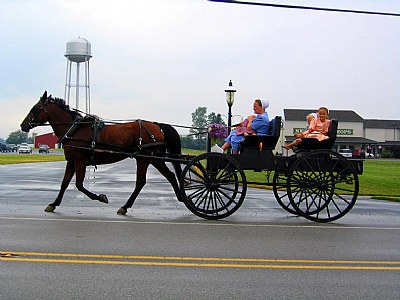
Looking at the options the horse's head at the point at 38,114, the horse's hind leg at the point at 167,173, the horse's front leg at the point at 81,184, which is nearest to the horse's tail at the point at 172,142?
the horse's hind leg at the point at 167,173

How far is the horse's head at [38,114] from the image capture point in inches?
464

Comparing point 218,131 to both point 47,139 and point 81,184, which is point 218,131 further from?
point 47,139

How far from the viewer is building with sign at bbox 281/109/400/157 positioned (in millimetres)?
87875

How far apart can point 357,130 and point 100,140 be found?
8774cm

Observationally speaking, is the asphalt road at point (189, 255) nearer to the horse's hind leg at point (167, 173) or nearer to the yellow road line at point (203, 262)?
the yellow road line at point (203, 262)

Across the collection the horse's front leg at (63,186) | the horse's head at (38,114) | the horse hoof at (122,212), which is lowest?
the horse hoof at (122,212)

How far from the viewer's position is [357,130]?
→ 94438 mm

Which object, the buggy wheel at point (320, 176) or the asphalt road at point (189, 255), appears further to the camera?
the buggy wheel at point (320, 176)

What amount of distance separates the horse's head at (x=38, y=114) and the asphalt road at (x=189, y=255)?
5.81 feet

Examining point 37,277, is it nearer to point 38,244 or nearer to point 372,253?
point 38,244

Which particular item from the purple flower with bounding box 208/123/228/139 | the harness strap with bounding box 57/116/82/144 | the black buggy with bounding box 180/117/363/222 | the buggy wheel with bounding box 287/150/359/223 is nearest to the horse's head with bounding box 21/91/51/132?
the harness strap with bounding box 57/116/82/144

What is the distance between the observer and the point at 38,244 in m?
7.66

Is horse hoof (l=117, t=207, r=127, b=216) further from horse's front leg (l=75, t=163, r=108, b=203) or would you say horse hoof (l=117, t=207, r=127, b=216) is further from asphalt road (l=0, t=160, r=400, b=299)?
horse's front leg (l=75, t=163, r=108, b=203)

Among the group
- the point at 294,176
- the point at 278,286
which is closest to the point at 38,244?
the point at 278,286
